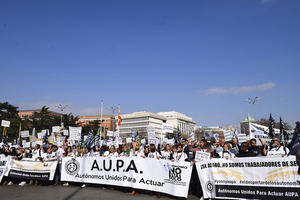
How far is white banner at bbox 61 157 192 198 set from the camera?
7.58 metres

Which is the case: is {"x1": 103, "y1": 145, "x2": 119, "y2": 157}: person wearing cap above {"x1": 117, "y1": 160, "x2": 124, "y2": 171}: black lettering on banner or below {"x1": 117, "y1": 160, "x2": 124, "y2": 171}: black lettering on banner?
above

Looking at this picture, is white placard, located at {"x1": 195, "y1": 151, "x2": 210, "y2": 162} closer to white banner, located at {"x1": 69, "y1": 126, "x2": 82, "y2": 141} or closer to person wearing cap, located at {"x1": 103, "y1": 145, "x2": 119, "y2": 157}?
person wearing cap, located at {"x1": 103, "y1": 145, "x2": 119, "y2": 157}

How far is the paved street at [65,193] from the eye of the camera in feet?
25.9

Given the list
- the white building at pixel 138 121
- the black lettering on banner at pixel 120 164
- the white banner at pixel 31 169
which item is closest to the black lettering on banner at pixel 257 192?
the black lettering on banner at pixel 120 164

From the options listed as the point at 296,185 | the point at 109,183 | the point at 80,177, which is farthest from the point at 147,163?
the point at 296,185

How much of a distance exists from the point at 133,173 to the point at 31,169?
484 cm

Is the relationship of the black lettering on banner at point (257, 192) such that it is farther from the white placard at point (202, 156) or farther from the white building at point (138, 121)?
the white building at point (138, 121)

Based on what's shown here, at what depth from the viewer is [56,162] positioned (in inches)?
401

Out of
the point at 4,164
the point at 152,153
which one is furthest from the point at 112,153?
the point at 4,164

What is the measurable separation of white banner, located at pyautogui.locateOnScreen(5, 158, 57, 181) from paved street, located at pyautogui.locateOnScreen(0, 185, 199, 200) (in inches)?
21.5

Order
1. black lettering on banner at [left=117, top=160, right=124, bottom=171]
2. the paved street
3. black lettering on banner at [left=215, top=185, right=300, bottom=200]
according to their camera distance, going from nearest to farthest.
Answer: black lettering on banner at [left=215, top=185, right=300, bottom=200] < the paved street < black lettering on banner at [left=117, top=160, right=124, bottom=171]

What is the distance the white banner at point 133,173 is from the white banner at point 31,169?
0.52 meters

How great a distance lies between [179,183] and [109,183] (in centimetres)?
294

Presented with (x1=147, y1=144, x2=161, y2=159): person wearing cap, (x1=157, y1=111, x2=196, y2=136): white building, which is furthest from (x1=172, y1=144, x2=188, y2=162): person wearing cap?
(x1=157, y1=111, x2=196, y2=136): white building
